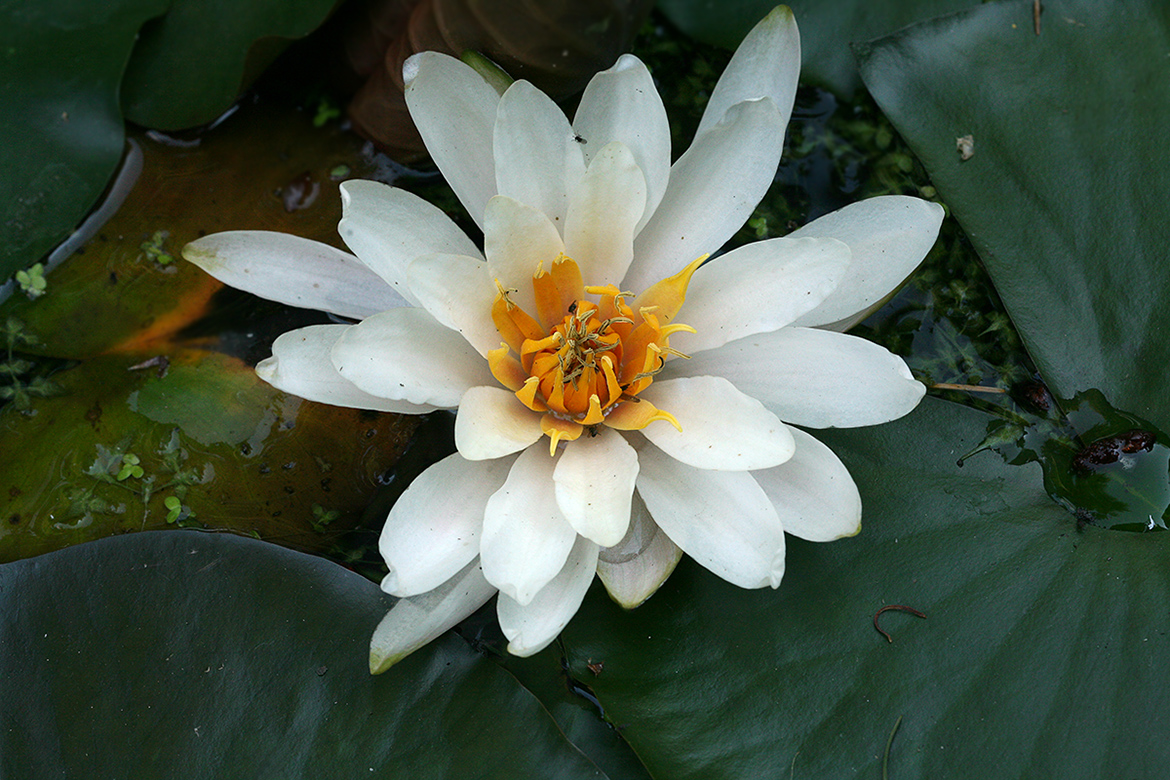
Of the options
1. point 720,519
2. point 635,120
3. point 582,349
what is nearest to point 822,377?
point 720,519

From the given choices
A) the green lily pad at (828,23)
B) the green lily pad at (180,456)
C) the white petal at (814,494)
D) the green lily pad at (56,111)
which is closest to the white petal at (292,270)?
→ the green lily pad at (180,456)

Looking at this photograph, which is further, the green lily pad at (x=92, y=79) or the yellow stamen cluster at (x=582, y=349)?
the green lily pad at (x=92, y=79)

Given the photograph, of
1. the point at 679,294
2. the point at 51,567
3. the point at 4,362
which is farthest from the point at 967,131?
the point at 4,362

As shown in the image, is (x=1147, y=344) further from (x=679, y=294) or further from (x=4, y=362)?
(x=4, y=362)

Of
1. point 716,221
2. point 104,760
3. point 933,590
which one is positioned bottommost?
point 104,760

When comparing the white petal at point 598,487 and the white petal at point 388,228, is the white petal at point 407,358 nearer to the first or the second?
the white petal at point 388,228

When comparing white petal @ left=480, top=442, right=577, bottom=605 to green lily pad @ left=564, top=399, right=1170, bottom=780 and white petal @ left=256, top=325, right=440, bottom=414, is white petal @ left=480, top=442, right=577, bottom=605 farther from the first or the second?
green lily pad @ left=564, top=399, right=1170, bottom=780
